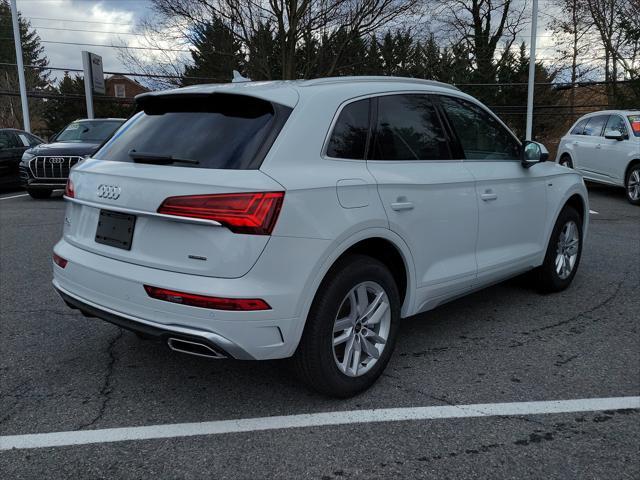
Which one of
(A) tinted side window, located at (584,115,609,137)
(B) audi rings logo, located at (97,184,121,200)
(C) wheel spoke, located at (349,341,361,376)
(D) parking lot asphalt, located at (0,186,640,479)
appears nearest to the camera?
(D) parking lot asphalt, located at (0,186,640,479)

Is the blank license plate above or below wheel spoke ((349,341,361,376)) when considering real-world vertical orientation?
above

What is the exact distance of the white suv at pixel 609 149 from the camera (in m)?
11.4

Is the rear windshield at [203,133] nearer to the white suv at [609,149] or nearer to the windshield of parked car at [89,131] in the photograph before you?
the windshield of parked car at [89,131]

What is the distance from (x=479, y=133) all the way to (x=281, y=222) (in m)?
2.19

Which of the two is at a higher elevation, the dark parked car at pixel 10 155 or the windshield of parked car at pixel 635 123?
the windshield of parked car at pixel 635 123

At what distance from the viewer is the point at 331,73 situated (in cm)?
2531

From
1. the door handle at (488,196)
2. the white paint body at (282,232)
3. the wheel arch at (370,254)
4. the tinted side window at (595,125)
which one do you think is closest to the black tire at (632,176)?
→ the tinted side window at (595,125)

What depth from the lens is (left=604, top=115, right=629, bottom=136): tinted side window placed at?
11767 mm

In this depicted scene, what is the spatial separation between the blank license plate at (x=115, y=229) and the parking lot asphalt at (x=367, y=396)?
2.82 feet

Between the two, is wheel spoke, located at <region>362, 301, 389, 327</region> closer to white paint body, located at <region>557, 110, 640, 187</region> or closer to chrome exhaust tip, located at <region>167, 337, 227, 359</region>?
chrome exhaust tip, located at <region>167, 337, 227, 359</region>

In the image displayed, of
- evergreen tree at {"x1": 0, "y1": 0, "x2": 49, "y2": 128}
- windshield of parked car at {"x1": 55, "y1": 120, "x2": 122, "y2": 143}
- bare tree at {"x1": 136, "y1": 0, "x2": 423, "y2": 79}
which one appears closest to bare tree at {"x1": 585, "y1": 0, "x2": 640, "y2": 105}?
bare tree at {"x1": 136, "y1": 0, "x2": 423, "y2": 79}

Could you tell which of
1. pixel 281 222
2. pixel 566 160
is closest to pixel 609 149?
pixel 566 160

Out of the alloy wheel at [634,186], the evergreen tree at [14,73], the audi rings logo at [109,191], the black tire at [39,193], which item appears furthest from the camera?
the evergreen tree at [14,73]

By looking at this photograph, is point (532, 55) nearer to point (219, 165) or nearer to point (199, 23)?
point (199, 23)
